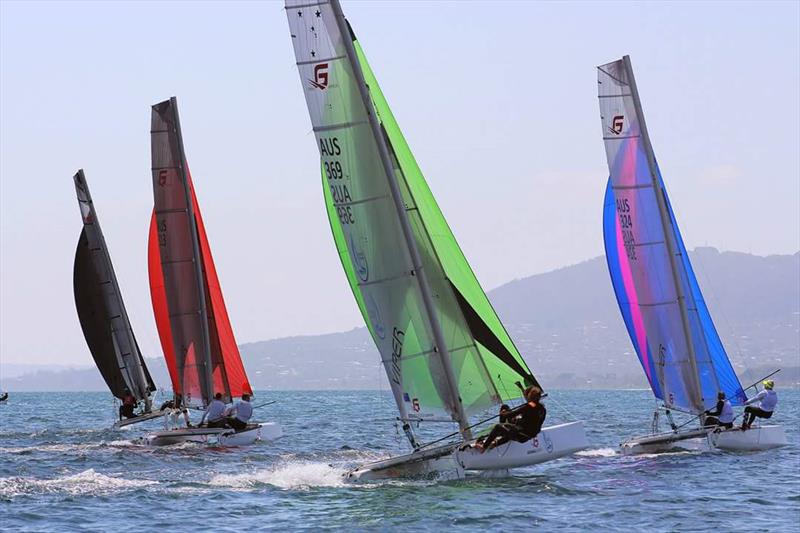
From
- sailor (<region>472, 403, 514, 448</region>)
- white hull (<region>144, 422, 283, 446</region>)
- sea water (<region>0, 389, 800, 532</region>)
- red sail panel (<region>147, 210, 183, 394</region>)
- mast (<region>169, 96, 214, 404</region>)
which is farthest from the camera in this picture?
red sail panel (<region>147, 210, 183, 394</region>)

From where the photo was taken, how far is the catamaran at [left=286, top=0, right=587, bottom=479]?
845 inches

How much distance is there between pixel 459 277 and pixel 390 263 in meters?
1.25

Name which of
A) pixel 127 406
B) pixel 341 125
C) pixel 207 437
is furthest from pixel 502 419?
pixel 127 406

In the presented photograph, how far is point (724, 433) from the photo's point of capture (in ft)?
90.8

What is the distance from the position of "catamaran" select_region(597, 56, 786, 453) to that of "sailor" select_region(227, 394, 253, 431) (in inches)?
373

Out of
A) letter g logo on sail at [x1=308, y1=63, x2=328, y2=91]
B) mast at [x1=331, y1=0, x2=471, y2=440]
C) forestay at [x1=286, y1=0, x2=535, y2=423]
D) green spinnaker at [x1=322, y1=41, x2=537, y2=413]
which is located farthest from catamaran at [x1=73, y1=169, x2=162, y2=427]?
mast at [x1=331, y1=0, x2=471, y2=440]

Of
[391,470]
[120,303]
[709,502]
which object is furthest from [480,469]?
[120,303]

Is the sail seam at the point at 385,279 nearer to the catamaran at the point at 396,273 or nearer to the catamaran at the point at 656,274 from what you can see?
the catamaran at the point at 396,273

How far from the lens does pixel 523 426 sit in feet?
68.2

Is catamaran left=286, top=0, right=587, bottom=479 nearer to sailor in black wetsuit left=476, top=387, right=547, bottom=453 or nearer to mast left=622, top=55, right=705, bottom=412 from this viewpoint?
sailor in black wetsuit left=476, top=387, right=547, bottom=453

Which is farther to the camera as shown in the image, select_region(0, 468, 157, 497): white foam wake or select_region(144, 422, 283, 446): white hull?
select_region(144, 422, 283, 446): white hull

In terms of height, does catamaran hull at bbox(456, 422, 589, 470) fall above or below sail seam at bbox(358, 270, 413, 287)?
below

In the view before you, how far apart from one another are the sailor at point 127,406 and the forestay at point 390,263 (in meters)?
17.0

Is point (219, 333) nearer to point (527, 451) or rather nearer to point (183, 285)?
point (183, 285)
